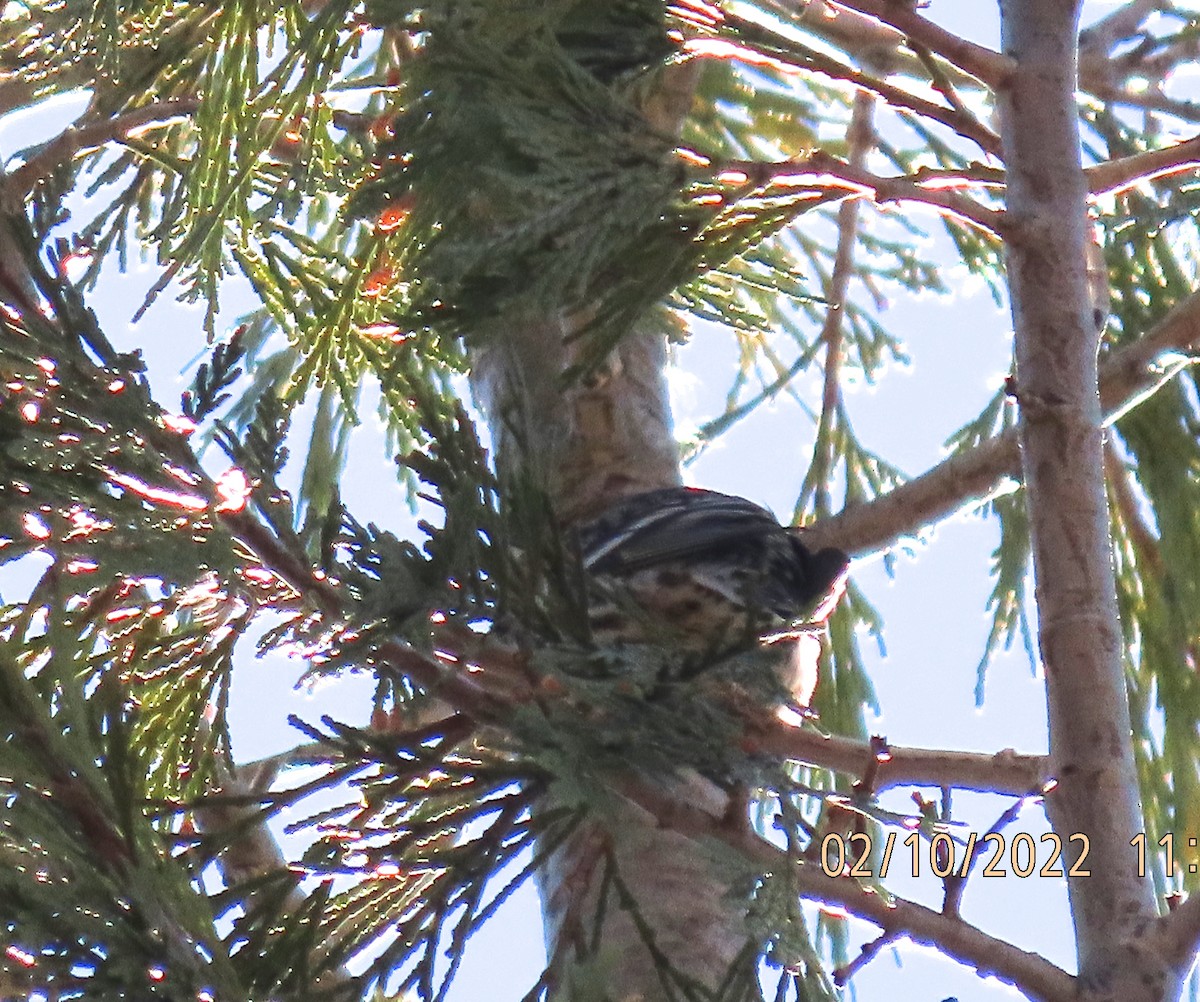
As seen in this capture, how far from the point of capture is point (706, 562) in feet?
9.91

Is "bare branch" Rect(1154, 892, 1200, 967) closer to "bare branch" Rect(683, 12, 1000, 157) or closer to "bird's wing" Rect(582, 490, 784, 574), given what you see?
"bare branch" Rect(683, 12, 1000, 157)

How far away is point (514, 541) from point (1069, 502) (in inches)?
27.1

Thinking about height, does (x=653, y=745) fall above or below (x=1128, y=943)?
above

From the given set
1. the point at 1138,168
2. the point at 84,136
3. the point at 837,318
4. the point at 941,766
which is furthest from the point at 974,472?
the point at 84,136

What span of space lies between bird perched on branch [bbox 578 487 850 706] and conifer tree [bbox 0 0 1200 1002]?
11 cm

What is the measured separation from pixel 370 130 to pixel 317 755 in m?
1.25

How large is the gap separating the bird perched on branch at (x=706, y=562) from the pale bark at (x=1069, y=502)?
2.65ft

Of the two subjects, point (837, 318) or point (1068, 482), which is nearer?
point (1068, 482)

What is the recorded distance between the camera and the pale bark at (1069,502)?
5.89 ft

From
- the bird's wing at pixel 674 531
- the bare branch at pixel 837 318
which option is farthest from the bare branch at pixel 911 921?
the bare branch at pixel 837 318

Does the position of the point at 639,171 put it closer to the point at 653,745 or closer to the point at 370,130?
the point at 653,745

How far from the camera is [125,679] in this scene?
94.7 inches

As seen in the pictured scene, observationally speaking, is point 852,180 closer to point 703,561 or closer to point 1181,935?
point 703,561

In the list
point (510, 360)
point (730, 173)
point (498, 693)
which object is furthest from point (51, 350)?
point (730, 173)
